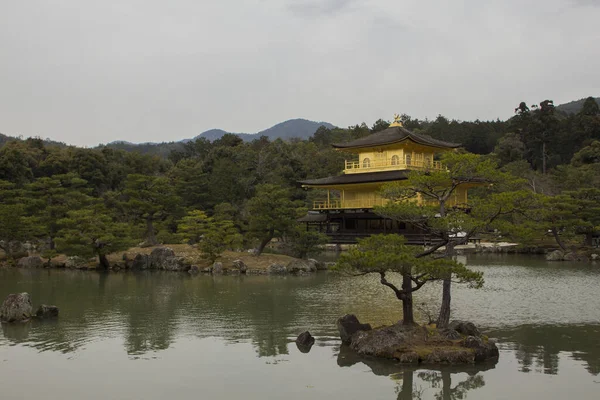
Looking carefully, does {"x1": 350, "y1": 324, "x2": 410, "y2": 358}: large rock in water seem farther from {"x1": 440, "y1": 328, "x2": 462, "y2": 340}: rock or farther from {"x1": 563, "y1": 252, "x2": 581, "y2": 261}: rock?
{"x1": 563, "y1": 252, "x2": 581, "y2": 261}: rock

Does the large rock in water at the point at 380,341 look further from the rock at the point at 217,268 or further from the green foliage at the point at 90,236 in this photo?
the green foliage at the point at 90,236

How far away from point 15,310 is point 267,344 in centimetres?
712

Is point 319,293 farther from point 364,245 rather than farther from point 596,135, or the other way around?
point 596,135

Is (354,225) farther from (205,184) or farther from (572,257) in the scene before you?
(205,184)

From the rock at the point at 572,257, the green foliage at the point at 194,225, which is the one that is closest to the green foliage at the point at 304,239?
the green foliage at the point at 194,225

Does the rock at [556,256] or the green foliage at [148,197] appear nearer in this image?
the green foliage at [148,197]

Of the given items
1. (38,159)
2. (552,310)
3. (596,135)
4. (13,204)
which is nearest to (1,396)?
(552,310)

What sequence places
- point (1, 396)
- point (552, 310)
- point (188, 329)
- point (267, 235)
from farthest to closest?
1. point (267, 235)
2. point (552, 310)
3. point (188, 329)
4. point (1, 396)

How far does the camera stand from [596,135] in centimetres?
5762

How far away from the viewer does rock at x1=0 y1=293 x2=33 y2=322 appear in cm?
1456

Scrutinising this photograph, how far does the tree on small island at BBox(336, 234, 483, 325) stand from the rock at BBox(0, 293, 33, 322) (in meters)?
8.91

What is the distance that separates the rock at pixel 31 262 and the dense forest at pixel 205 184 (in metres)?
1.16

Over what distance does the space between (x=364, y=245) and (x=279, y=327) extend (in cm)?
370

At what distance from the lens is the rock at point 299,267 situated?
26.2m
